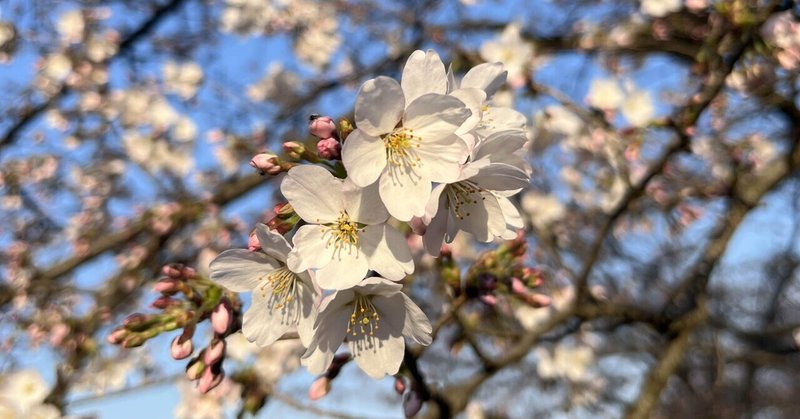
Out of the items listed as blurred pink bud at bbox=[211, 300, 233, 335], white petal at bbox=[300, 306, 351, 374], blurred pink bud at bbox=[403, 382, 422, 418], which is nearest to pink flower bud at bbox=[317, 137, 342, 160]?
white petal at bbox=[300, 306, 351, 374]

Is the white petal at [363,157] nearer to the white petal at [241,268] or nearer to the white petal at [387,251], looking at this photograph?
the white petal at [387,251]

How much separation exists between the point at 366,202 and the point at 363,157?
3.4 inches

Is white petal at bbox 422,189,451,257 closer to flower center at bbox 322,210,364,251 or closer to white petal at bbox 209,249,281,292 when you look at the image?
flower center at bbox 322,210,364,251

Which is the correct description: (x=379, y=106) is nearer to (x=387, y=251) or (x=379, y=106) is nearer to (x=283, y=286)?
(x=387, y=251)

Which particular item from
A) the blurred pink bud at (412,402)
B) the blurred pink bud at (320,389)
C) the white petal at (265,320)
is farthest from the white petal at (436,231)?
the blurred pink bud at (320,389)

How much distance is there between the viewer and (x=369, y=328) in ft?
4.05

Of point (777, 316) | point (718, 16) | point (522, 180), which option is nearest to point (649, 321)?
point (718, 16)

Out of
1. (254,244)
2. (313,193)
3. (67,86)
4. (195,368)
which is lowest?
(67,86)

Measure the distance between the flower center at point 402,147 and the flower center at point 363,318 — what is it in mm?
287

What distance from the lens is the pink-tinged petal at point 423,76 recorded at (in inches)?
42.3

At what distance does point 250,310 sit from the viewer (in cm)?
120

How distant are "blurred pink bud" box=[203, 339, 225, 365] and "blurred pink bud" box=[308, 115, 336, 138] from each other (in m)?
0.53

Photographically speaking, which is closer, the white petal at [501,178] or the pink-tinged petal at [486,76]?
the white petal at [501,178]

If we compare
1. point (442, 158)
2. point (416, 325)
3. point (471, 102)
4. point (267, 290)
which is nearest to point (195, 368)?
point (267, 290)
